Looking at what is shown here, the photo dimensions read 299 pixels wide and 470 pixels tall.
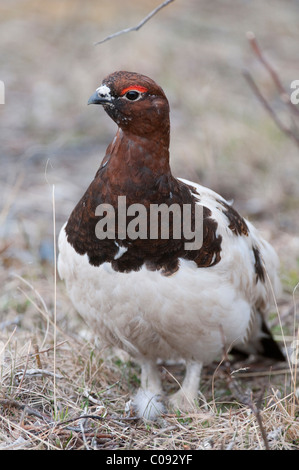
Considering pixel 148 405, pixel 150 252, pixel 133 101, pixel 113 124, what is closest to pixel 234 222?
pixel 150 252

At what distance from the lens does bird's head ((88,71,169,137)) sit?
3.12 meters

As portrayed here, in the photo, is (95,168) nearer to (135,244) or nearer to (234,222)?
(234,222)

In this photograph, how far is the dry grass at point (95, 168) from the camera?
328 cm

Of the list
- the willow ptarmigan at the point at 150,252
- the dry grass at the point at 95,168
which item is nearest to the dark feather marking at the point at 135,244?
the willow ptarmigan at the point at 150,252

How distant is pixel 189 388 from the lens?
12.9 ft

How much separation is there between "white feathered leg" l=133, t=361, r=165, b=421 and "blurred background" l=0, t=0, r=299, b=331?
1088 mm

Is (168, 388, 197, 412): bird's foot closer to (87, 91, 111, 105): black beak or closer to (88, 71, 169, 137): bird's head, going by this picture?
(88, 71, 169, 137): bird's head

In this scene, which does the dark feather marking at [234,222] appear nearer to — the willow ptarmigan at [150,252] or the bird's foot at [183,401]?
the willow ptarmigan at [150,252]

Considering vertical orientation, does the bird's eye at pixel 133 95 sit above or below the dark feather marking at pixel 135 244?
above

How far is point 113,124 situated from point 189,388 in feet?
16.9

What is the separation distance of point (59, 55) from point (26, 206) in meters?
4.34

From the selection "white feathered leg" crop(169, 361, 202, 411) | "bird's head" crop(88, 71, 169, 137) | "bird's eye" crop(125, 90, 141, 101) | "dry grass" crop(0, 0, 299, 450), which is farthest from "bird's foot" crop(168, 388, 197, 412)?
"bird's eye" crop(125, 90, 141, 101)

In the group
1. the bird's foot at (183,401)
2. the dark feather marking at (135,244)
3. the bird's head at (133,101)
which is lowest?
the bird's foot at (183,401)

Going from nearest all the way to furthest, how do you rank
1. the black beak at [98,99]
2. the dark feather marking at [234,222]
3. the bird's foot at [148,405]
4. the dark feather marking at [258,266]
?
the black beak at [98,99]
the bird's foot at [148,405]
the dark feather marking at [234,222]
the dark feather marking at [258,266]
